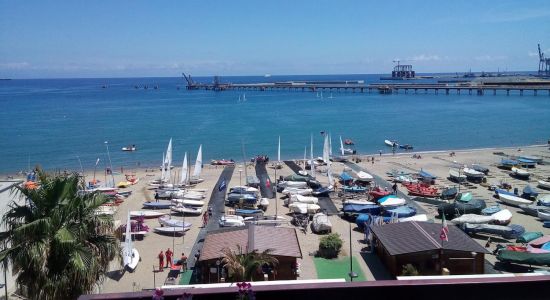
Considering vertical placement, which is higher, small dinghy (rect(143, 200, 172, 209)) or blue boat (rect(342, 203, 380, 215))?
blue boat (rect(342, 203, 380, 215))

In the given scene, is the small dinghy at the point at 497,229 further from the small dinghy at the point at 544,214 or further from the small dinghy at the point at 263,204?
the small dinghy at the point at 263,204

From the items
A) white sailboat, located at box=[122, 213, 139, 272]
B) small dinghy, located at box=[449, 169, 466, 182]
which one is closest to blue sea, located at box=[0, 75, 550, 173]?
small dinghy, located at box=[449, 169, 466, 182]

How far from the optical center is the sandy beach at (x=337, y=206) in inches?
751

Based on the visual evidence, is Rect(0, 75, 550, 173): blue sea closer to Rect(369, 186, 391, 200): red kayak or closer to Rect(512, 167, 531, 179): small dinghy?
Rect(512, 167, 531, 179): small dinghy

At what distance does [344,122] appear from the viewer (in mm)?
84938

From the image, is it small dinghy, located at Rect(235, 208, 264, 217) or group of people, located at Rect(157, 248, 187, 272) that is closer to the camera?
group of people, located at Rect(157, 248, 187, 272)

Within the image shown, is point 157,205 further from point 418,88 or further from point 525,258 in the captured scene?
point 418,88

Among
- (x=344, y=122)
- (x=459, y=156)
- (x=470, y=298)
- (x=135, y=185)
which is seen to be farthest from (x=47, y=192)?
(x=344, y=122)

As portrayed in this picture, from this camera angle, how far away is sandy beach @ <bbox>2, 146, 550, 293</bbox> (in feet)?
62.6

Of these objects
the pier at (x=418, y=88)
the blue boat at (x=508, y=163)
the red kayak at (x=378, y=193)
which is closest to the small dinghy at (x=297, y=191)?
the red kayak at (x=378, y=193)

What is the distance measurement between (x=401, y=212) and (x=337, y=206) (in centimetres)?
483

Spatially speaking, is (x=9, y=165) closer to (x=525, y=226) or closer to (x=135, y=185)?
(x=135, y=185)

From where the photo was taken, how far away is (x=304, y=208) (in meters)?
27.5

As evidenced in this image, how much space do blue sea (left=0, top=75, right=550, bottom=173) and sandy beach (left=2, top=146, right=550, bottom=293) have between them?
9153mm
